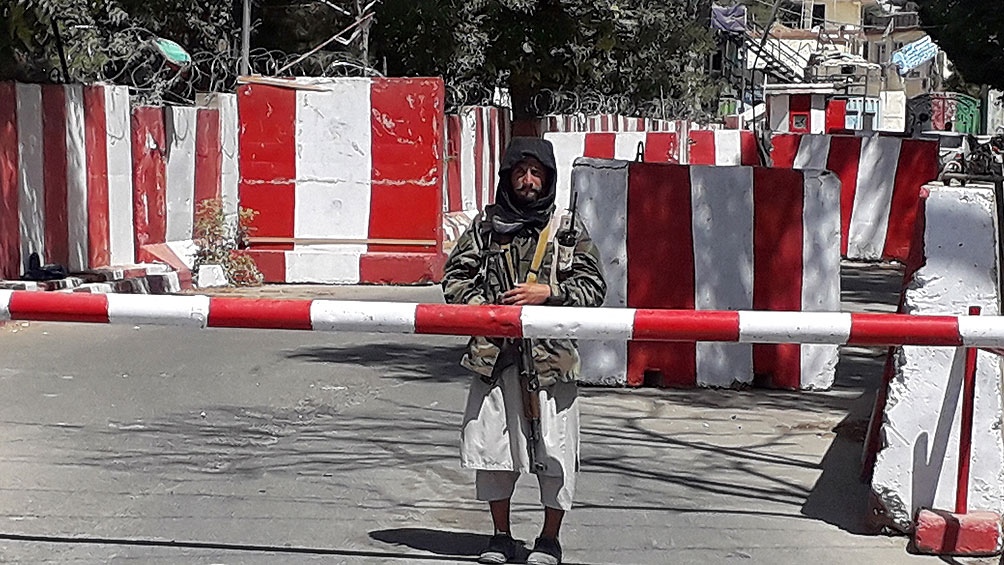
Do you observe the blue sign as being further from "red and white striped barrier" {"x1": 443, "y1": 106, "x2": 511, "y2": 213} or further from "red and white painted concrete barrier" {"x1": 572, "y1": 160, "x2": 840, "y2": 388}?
"red and white painted concrete barrier" {"x1": 572, "y1": 160, "x2": 840, "y2": 388}

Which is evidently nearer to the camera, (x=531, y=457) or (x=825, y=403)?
(x=531, y=457)

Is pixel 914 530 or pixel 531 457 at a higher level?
pixel 531 457

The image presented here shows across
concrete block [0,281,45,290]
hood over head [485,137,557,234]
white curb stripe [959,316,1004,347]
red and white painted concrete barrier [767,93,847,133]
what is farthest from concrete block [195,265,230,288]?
red and white painted concrete barrier [767,93,847,133]

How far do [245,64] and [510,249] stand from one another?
12.8 metres

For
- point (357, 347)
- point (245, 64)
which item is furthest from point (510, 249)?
point (245, 64)

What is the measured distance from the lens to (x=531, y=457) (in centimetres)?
551

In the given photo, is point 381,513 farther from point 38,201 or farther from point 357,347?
point 38,201

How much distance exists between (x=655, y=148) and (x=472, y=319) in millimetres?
15321

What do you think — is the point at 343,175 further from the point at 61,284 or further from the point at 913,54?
the point at 913,54

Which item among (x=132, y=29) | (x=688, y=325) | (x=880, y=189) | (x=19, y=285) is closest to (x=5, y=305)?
(x=688, y=325)

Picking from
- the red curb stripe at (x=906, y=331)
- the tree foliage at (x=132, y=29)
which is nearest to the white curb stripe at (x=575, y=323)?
the red curb stripe at (x=906, y=331)

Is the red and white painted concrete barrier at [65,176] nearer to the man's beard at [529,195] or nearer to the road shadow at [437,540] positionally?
the road shadow at [437,540]

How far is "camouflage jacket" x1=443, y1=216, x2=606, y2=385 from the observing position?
5.48 m

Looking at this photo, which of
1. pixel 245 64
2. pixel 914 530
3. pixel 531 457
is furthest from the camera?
pixel 245 64
